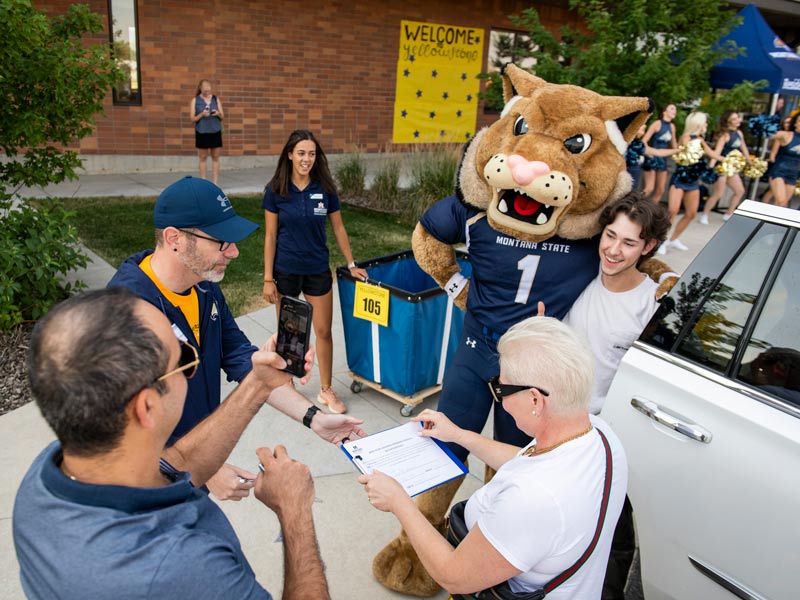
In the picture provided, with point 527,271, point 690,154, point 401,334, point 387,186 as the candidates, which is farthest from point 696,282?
point 387,186

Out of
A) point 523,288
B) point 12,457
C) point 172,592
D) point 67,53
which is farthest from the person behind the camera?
point 67,53

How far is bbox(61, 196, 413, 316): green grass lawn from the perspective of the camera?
684 centimetres

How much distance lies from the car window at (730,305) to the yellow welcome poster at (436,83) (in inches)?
511

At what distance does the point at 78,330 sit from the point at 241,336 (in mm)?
1479

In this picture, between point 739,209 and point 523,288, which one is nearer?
point 739,209

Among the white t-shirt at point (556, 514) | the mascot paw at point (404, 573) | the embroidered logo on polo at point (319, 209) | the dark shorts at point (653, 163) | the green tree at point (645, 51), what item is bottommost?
A: the mascot paw at point (404, 573)

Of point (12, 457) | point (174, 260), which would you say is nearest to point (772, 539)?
point (174, 260)

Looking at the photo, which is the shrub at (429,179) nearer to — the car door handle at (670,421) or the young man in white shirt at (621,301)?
the young man in white shirt at (621,301)

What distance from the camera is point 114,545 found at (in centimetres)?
122

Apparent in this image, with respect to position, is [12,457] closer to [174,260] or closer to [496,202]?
[174,260]

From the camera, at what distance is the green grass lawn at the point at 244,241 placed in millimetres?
6836

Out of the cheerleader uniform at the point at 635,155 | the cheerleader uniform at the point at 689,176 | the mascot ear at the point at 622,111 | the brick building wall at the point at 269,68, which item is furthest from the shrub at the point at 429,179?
the mascot ear at the point at 622,111

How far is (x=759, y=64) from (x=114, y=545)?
13.1m

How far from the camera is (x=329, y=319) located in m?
4.54
